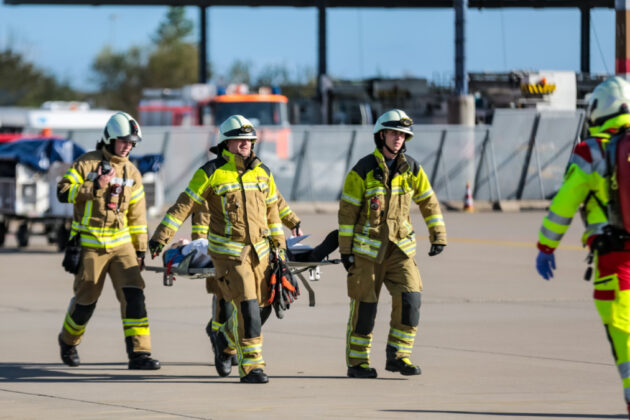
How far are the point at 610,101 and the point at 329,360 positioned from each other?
3578 mm

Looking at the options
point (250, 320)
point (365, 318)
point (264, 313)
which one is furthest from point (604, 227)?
point (264, 313)

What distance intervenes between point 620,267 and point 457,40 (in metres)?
29.3

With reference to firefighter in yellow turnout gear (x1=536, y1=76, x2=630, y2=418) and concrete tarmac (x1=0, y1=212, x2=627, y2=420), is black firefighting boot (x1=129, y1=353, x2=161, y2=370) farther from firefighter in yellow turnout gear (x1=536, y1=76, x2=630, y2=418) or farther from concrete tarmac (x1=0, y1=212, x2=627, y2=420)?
→ firefighter in yellow turnout gear (x1=536, y1=76, x2=630, y2=418)

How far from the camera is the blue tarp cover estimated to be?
68.8 ft

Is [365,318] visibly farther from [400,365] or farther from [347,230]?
[347,230]

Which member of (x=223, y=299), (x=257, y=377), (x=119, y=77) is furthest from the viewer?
(x=119, y=77)

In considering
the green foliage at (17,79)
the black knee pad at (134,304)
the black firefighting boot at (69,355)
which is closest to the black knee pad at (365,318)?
the black knee pad at (134,304)

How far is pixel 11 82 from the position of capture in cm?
8612

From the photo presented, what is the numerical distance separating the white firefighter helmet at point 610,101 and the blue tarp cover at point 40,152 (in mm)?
14655

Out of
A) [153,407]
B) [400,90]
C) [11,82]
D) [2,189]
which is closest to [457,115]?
[400,90]

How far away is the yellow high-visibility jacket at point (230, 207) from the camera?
30.2 feet

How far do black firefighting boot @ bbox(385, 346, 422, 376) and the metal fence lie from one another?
2345cm

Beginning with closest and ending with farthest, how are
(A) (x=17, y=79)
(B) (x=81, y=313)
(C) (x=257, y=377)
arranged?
1. (C) (x=257, y=377)
2. (B) (x=81, y=313)
3. (A) (x=17, y=79)

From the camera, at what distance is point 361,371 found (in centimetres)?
934
